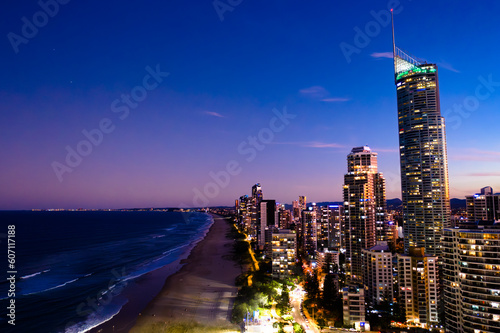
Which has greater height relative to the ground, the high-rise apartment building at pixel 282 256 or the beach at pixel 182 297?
the high-rise apartment building at pixel 282 256

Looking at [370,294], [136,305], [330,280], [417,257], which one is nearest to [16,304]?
[136,305]

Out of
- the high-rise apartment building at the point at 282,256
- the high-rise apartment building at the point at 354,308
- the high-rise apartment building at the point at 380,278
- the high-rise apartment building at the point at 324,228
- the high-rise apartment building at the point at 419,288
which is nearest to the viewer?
the high-rise apartment building at the point at 354,308

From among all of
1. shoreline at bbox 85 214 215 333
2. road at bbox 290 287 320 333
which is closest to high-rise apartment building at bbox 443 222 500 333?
road at bbox 290 287 320 333

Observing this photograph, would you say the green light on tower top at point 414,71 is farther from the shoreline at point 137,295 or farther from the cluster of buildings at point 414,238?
the shoreline at point 137,295

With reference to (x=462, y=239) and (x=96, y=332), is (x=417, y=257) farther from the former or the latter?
(x=96, y=332)

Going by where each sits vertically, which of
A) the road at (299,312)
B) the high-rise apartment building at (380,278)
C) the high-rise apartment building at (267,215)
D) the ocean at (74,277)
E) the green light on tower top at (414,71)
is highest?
the green light on tower top at (414,71)

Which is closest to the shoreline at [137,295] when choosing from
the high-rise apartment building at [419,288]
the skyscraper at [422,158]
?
the high-rise apartment building at [419,288]

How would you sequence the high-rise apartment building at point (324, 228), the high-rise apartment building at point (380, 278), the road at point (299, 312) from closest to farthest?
1. the road at point (299, 312)
2. the high-rise apartment building at point (380, 278)
3. the high-rise apartment building at point (324, 228)
